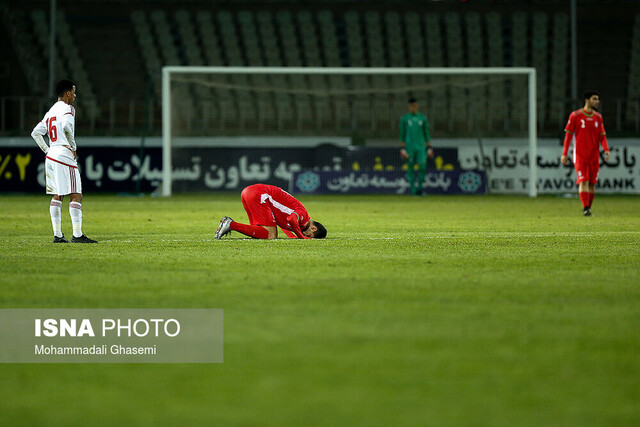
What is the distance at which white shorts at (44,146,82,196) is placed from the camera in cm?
893

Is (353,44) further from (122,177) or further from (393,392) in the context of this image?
(393,392)

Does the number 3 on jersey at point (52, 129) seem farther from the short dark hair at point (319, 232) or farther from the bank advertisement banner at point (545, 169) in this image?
the bank advertisement banner at point (545, 169)

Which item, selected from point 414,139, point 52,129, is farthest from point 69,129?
point 414,139

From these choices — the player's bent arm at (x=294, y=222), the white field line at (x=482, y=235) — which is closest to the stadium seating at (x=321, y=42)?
the white field line at (x=482, y=235)

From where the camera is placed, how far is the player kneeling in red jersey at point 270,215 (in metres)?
8.65

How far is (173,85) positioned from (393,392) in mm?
20885

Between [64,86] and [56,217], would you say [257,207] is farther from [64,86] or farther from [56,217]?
[64,86]

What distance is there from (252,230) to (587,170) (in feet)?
22.9

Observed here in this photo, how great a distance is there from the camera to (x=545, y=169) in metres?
22.8

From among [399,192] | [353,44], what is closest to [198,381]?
[399,192]

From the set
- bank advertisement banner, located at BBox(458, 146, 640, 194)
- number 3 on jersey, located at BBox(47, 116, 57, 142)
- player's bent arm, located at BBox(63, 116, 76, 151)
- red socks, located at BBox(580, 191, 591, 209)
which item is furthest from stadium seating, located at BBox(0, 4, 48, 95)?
player's bent arm, located at BBox(63, 116, 76, 151)

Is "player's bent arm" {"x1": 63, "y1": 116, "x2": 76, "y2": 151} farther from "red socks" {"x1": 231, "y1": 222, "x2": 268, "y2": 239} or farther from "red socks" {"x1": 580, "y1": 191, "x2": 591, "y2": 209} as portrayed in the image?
"red socks" {"x1": 580, "y1": 191, "x2": 591, "y2": 209}

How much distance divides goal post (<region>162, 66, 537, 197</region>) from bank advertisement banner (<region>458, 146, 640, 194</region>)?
67 centimetres

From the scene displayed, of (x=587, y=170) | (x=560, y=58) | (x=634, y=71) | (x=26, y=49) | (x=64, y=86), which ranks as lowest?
(x=587, y=170)
